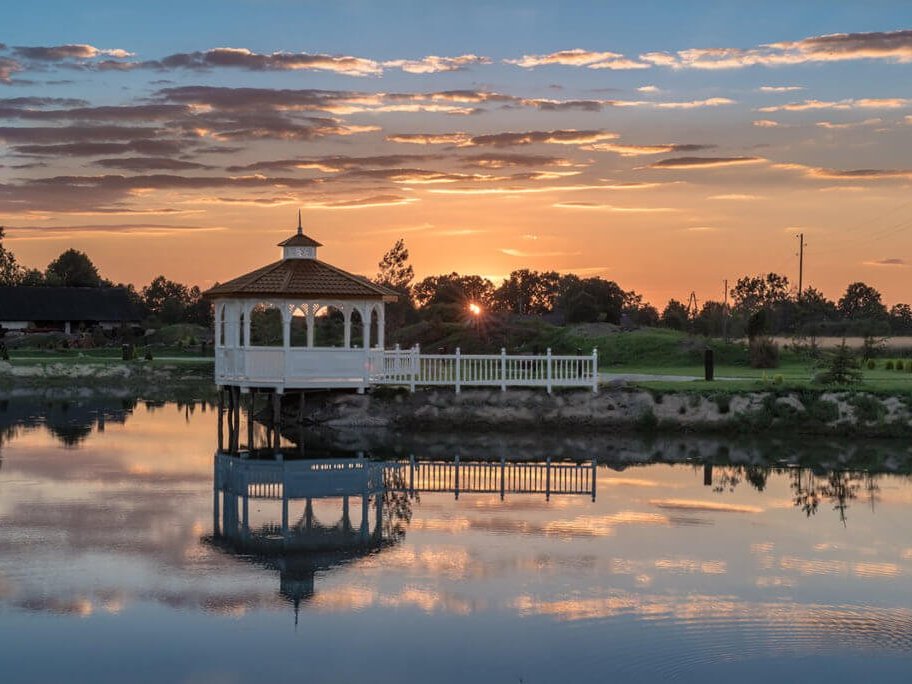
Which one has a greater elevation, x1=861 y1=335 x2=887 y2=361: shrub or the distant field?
the distant field

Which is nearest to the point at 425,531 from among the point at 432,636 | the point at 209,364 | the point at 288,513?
the point at 288,513

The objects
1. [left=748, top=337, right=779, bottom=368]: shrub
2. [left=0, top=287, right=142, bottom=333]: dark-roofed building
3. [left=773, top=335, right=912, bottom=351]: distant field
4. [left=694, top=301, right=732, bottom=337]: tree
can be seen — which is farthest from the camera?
[left=0, top=287, right=142, bottom=333]: dark-roofed building

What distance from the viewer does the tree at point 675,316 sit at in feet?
234

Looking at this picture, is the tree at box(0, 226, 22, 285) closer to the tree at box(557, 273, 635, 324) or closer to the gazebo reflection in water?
the tree at box(557, 273, 635, 324)

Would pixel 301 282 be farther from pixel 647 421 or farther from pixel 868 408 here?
pixel 868 408

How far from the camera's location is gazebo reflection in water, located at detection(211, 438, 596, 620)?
17.2 m

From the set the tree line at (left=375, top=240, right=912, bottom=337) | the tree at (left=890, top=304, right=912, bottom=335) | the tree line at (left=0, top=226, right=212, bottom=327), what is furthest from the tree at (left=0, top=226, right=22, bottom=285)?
the tree at (left=890, top=304, right=912, bottom=335)

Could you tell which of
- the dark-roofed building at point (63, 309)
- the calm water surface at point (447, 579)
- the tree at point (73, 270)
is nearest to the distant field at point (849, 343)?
the calm water surface at point (447, 579)

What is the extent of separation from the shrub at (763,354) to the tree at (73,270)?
7244 centimetres

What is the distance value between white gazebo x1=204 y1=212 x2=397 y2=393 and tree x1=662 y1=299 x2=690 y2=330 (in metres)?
39.6

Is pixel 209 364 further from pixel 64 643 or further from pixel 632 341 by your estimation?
pixel 64 643

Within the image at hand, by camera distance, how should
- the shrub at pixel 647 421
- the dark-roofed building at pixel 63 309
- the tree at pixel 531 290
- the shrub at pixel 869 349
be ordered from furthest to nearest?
the tree at pixel 531 290, the dark-roofed building at pixel 63 309, the shrub at pixel 869 349, the shrub at pixel 647 421

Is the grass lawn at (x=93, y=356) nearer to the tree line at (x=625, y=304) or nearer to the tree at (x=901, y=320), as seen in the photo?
the tree line at (x=625, y=304)

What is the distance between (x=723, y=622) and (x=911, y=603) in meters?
2.80
